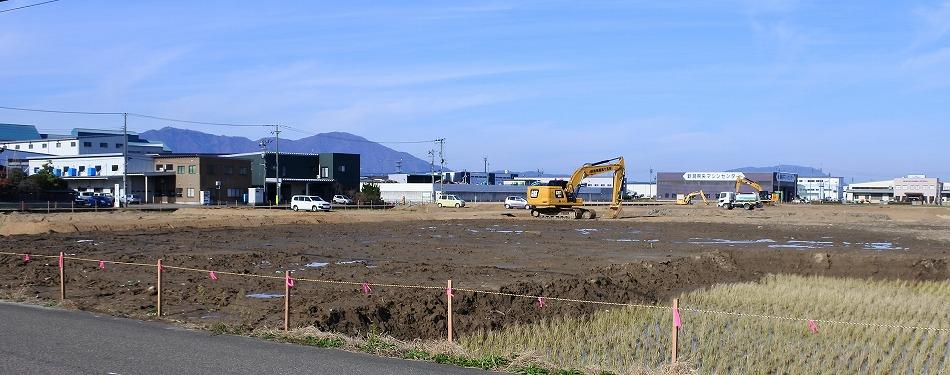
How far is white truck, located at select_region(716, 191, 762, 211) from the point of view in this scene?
90.4 meters

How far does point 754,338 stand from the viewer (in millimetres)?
16703

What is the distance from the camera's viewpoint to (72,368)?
10789 millimetres

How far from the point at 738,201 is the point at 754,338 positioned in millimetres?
79754

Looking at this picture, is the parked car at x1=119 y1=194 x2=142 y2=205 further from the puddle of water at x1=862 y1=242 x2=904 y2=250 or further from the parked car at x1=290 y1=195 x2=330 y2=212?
the puddle of water at x1=862 y1=242 x2=904 y2=250

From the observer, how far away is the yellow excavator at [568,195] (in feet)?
202

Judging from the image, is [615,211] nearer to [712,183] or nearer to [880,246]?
[880,246]

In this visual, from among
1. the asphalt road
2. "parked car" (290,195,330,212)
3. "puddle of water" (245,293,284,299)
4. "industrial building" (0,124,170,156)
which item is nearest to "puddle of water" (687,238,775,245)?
"puddle of water" (245,293,284,299)

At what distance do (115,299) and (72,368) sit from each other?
8627 millimetres

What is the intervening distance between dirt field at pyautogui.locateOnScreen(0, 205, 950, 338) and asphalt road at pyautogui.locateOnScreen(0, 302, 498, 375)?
91.1 inches

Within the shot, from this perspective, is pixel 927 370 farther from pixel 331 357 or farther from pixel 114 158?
pixel 114 158

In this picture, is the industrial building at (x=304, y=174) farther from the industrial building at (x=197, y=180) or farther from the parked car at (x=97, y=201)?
the parked car at (x=97, y=201)

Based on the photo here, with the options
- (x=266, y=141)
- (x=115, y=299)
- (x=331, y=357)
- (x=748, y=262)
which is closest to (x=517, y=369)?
(x=331, y=357)

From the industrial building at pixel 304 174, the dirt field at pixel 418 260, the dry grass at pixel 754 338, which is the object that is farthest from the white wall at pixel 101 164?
the dry grass at pixel 754 338

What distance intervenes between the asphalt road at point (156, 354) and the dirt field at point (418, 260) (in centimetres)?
231
